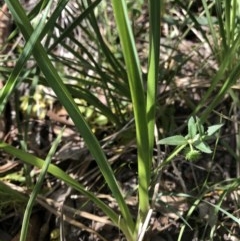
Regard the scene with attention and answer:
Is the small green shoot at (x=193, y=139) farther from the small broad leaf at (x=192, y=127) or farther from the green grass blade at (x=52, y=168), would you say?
the green grass blade at (x=52, y=168)

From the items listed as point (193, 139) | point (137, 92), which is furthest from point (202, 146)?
point (137, 92)

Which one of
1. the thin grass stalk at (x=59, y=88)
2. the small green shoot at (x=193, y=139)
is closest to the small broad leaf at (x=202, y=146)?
the small green shoot at (x=193, y=139)

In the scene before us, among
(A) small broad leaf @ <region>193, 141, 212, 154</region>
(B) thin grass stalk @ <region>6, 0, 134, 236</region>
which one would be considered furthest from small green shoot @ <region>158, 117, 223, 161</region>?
(B) thin grass stalk @ <region>6, 0, 134, 236</region>

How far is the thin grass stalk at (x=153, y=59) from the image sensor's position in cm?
78

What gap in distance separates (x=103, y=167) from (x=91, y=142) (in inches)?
2.5

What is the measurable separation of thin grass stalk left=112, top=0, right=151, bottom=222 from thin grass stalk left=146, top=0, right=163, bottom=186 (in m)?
0.03

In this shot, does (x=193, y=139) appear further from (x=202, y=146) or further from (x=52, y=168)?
(x=52, y=168)

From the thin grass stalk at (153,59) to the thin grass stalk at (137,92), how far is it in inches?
1.1

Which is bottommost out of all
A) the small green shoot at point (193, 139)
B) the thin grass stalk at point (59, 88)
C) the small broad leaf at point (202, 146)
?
the small broad leaf at point (202, 146)

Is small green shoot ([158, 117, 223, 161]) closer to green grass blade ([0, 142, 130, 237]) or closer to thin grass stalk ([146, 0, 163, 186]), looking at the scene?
thin grass stalk ([146, 0, 163, 186])

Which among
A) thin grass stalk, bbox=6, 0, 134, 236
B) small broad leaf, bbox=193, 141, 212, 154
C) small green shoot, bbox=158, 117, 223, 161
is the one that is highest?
thin grass stalk, bbox=6, 0, 134, 236

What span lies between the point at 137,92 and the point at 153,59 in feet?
0.20

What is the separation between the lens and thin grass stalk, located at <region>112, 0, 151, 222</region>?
0.71m

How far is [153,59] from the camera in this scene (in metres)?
0.84
